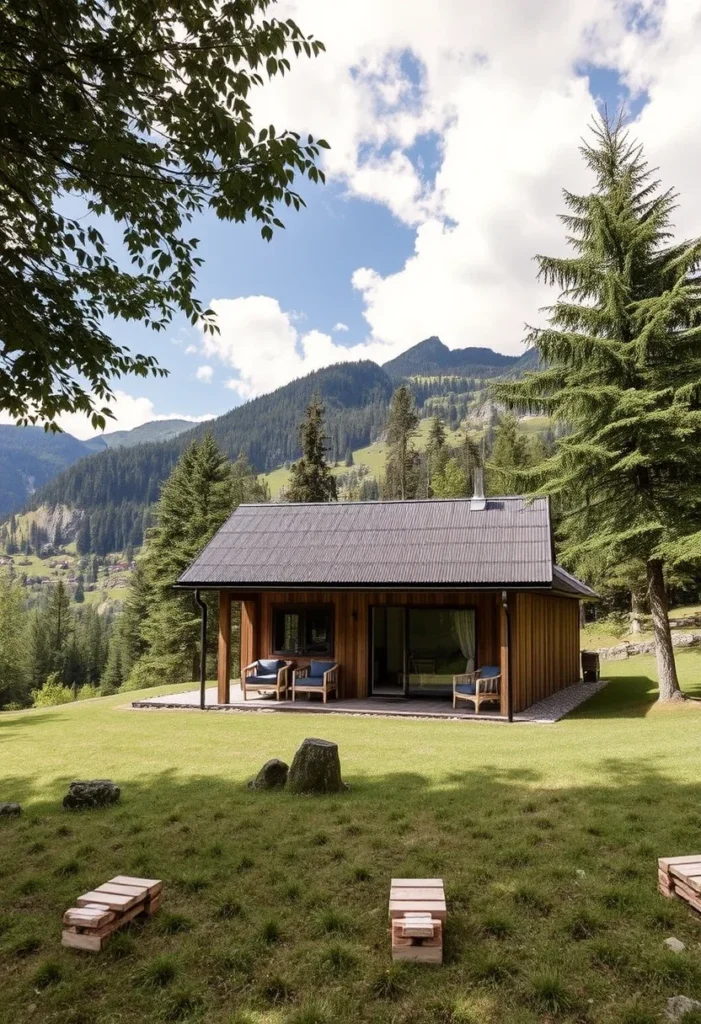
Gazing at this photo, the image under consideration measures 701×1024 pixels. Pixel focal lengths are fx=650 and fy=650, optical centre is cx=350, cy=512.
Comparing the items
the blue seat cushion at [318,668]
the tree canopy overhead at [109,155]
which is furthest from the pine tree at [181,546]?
the tree canopy overhead at [109,155]

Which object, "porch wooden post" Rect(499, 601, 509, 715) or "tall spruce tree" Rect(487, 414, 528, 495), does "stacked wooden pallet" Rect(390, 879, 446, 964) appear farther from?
"tall spruce tree" Rect(487, 414, 528, 495)

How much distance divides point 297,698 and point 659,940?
12.8m

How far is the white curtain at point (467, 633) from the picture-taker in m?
15.5

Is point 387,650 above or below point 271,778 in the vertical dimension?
above

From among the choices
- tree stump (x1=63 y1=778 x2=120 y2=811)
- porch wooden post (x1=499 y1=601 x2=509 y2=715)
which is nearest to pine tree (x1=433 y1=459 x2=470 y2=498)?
porch wooden post (x1=499 y1=601 x2=509 y2=715)

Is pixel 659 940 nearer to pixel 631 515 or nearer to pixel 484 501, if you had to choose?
pixel 631 515

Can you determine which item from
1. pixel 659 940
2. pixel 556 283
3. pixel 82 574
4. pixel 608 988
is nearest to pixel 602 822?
pixel 659 940

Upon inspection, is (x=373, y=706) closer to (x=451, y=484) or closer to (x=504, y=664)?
(x=504, y=664)

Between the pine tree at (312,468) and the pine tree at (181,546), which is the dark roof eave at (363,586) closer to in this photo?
the pine tree at (181,546)

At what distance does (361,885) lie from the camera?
5.02m

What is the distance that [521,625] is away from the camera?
15203 millimetres

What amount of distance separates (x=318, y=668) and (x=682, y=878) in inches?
473

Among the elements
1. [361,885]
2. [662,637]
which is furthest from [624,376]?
[361,885]

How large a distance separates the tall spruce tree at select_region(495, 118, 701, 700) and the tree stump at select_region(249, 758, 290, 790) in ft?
28.7
